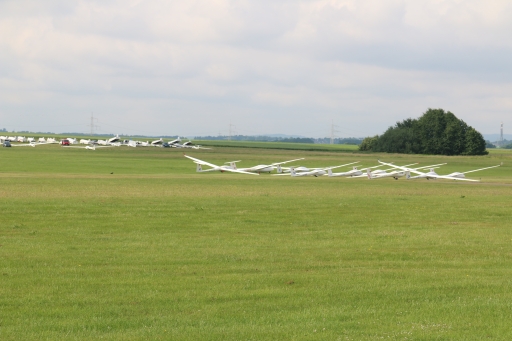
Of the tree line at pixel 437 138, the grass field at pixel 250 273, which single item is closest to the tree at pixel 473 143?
the tree line at pixel 437 138

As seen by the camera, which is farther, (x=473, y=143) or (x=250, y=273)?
(x=473, y=143)

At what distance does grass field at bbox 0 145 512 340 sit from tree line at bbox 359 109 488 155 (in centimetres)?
11012

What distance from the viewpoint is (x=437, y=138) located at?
131875 millimetres

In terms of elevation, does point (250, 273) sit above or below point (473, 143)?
below

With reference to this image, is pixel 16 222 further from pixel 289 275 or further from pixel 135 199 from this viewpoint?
pixel 289 275

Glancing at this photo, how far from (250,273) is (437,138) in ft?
411

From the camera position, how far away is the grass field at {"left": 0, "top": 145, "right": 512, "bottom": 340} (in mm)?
8820

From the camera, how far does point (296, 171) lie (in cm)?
5891

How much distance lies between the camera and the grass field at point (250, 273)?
28.9 feet

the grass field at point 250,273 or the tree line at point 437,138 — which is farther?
the tree line at point 437,138

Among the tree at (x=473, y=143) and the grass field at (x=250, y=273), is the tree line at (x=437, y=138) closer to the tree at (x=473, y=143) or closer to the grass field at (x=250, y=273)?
the tree at (x=473, y=143)

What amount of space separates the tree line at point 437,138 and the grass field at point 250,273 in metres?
110

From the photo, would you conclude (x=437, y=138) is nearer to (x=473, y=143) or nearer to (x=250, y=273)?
(x=473, y=143)

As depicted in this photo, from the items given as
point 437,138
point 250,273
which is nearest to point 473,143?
point 437,138
